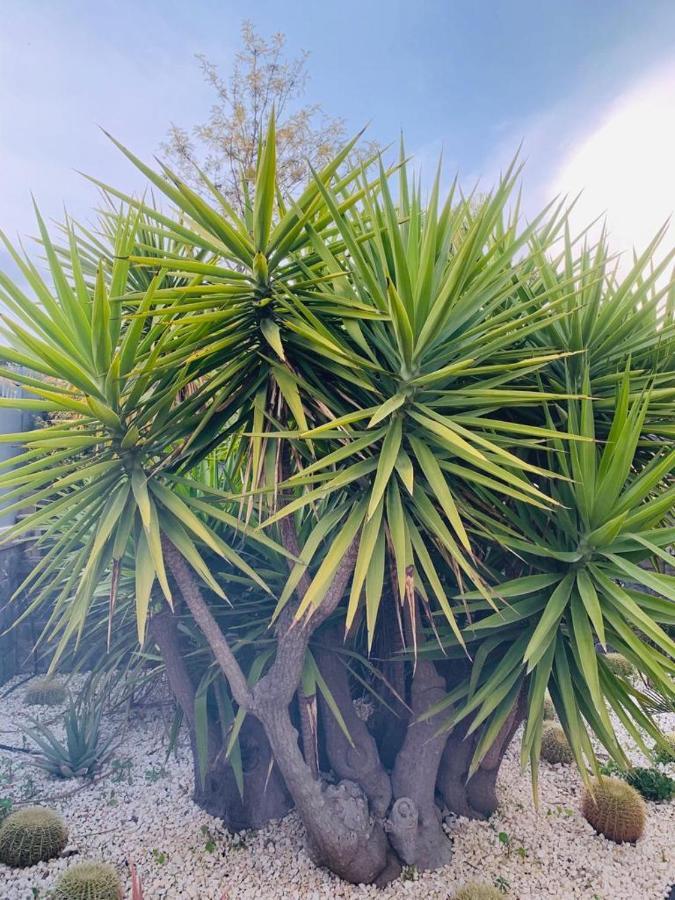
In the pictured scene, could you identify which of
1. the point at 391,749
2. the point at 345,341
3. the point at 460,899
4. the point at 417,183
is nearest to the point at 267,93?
the point at 417,183

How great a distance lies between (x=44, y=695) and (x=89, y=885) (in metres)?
2.70

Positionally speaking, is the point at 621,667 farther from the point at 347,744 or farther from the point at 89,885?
the point at 89,885

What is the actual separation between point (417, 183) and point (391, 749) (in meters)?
2.93

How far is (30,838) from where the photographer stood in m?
2.68

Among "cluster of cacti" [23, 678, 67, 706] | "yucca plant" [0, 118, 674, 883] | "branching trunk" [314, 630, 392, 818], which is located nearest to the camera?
"yucca plant" [0, 118, 674, 883]

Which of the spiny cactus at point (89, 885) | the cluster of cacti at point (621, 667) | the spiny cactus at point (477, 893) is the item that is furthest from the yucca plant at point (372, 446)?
the cluster of cacti at point (621, 667)

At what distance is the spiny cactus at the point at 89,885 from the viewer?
89.2 inches

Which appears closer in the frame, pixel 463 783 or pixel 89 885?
pixel 89 885

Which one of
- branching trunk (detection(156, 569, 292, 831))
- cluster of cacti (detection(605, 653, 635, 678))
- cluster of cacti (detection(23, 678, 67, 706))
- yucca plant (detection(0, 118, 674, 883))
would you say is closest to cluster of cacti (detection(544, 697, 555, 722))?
cluster of cacti (detection(605, 653, 635, 678))

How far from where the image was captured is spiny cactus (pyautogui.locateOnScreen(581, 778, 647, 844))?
299 centimetres

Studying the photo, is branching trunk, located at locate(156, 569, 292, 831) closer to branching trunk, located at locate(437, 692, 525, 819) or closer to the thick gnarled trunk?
the thick gnarled trunk

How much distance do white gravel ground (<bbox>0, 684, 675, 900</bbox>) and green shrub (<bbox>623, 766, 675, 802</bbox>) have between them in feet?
0.23

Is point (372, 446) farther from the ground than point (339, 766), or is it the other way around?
point (372, 446)

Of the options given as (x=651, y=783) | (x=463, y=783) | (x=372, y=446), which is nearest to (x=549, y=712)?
(x=651, y=783)
